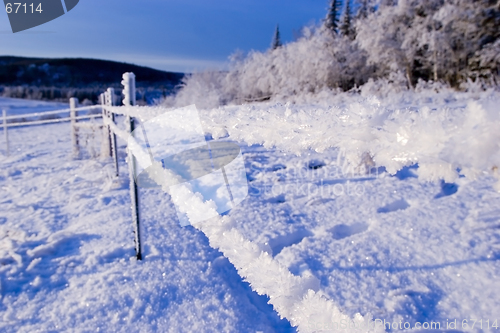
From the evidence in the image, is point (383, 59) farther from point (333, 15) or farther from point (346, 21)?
point (333, 15)

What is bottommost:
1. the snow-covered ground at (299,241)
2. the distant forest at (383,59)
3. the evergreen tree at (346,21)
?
the snow-covered ground at (299,241)

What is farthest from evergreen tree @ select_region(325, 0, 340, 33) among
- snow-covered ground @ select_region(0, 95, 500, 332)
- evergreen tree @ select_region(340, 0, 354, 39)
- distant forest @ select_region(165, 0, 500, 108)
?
snow-covered ground @ select_region(0, 95, 500, 332)

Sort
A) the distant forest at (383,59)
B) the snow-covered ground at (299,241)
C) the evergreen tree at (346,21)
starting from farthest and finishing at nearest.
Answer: the evergreen tree at (346,21)
the distant forest at (383,59)
the snow-covered ground at (299,241)

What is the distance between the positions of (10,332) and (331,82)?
19.9 meters

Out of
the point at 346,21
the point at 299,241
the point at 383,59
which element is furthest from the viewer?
the point at 346,21

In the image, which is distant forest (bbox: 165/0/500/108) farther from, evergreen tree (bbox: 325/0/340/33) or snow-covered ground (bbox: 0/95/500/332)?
snow-covered ground (bbox: 0/95/500/332)

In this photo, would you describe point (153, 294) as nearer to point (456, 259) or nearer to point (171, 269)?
point (171, 269)

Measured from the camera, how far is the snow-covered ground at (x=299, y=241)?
0.64m

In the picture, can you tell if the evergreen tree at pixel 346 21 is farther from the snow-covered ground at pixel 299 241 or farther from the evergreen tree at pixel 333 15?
the snow-covered ground at pixel 299 241

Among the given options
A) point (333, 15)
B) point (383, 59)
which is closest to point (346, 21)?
point (333, 15)

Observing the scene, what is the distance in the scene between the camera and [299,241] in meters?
2.59

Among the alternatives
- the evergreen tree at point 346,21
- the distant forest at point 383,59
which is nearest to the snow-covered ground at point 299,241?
the distant forest at point 383,59

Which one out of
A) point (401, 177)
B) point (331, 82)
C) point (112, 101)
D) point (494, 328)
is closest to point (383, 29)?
point (331, 82)

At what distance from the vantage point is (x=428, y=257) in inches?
89.2
